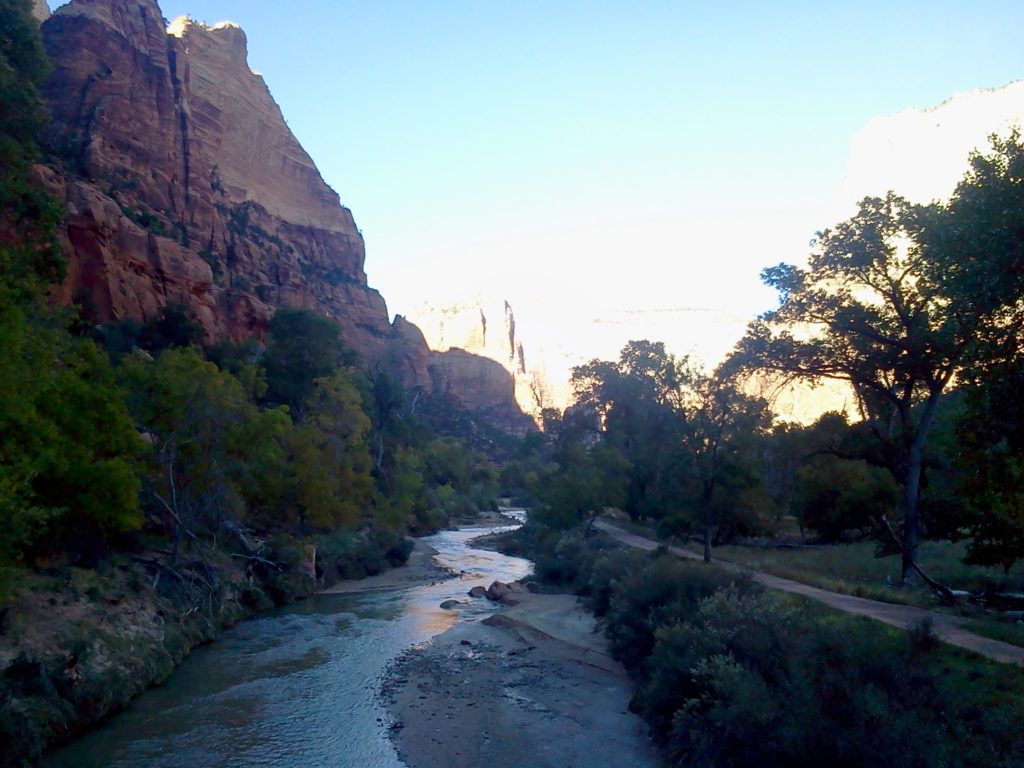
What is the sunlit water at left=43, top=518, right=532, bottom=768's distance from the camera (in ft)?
37.0

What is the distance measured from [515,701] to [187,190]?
184 ft

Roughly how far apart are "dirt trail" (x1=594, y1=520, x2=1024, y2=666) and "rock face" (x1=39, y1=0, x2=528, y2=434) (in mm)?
31802

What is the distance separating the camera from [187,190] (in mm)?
57625

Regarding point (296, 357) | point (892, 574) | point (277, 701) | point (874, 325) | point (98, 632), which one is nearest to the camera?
point (277, 701)

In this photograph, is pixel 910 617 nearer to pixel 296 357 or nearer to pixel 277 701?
pixel 277 701

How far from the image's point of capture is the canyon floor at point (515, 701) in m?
11.3

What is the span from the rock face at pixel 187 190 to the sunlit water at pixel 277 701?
2235 centimetres

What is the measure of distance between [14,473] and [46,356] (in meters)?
2.91

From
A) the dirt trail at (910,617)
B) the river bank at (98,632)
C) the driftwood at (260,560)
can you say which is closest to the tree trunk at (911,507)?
the dirt trail at (910,617)

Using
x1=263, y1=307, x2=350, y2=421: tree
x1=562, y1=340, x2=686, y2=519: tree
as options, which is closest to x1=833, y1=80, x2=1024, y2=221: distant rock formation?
x1=562, y1=340, x2=686, y2=519: tree

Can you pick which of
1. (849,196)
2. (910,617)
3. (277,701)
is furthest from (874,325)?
(849,196)

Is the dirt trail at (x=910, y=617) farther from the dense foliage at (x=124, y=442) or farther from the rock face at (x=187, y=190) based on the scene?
the rock face at (x=187, y=190)

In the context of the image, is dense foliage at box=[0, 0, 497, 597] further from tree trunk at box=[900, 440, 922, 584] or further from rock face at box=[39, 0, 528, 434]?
tree trunk at box=[900, 440, 922, 584]

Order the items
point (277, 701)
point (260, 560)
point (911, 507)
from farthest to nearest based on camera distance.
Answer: point (260, 560)
point (911, 507)
point (277, 701)
